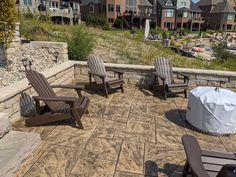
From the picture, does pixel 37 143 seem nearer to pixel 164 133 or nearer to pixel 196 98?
pixel 164 133

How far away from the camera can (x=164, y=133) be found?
151 inches

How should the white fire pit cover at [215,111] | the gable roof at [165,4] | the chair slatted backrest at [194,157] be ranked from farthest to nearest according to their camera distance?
the gable roof at [165,4]
the white fire pit cover at [215,111]
the chair slatted backrest at [194,157]

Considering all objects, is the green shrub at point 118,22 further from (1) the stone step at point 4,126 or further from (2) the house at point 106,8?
(1) the stone step at point 4,126

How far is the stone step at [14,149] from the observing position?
2.59 meters

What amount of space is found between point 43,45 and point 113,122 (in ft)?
14.9

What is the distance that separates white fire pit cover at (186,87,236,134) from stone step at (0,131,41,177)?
2.67 m

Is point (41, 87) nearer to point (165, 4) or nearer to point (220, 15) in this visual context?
point (165, 4)

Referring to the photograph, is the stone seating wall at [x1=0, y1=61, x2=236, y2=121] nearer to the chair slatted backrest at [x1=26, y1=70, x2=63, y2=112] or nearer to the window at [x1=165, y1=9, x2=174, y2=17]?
the chair slatted backrest at [x1=26, y1=70, x2=63, y2=112]

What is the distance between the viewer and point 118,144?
3.43 meters

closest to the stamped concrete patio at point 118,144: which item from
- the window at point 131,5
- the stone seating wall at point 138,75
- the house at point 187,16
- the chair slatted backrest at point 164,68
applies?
the chair slatted backrest at point 164,68

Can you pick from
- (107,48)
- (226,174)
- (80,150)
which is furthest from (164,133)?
(107,48)

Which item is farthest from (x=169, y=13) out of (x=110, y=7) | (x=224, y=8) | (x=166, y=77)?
(x=166, y=77)

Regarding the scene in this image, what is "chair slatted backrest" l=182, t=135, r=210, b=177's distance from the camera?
2044 millimetres

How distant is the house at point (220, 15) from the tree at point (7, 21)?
5854 centimetres
